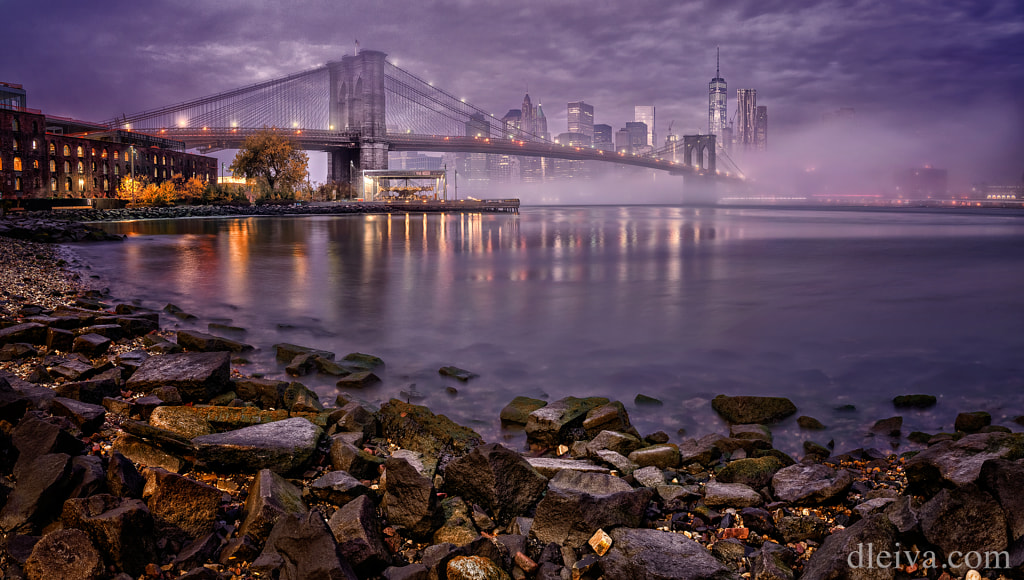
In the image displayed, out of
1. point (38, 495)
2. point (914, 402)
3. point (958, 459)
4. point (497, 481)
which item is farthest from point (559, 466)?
point (914, 402)

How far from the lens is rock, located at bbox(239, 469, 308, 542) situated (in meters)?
4.20

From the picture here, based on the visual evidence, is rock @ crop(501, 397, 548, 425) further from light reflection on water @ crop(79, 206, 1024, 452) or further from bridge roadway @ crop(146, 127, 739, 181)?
bridge roadway @ crop(146, 127, 739, 181)

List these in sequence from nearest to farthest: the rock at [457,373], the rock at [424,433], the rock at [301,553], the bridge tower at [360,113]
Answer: the rock at [301,553]
the rock at [424,433]
the rock at [457,373]
the bridge tower at [360,113]

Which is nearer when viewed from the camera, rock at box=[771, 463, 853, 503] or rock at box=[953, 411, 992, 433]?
rock at box=[771, 463, 853, 503]

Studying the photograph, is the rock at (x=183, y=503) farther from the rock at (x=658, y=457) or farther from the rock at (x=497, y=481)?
the rock at (x=658, y=457)

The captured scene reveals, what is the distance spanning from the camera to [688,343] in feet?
43.5

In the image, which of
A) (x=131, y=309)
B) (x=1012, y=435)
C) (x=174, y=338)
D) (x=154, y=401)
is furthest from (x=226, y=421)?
(x=131, y=309)

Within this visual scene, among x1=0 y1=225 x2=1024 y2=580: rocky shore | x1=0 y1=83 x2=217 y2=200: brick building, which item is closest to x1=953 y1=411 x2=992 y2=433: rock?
x1=0 y1=225 x2=1024 y2=580: rocky shore

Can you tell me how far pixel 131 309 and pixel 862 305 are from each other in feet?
60.4

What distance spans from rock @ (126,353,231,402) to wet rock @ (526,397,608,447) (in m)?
3.56

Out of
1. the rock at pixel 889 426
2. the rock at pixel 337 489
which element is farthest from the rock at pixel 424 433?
the rock at pixel 889 426

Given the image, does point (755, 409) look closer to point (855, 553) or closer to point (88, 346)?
point (855, 553)

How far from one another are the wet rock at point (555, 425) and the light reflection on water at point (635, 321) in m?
0.47

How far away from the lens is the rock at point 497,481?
487 cm
